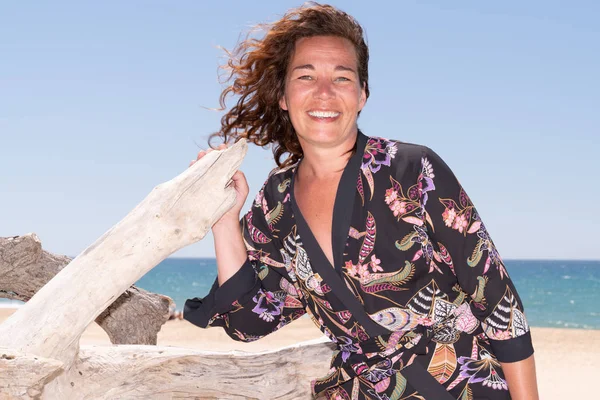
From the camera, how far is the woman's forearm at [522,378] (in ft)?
6.98

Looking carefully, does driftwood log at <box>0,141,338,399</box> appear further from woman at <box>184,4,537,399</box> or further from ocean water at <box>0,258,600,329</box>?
ocean water at <box>0,258,600,329</box>

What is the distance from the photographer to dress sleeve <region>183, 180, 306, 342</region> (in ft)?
8.39

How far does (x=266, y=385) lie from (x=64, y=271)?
0.94m

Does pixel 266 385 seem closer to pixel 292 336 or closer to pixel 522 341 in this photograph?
pixel 522 341

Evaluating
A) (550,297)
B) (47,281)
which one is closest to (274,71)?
(47,281)

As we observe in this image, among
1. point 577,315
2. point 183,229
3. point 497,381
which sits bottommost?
point 577,315

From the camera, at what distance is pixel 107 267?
6.71 feet

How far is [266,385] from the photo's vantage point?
8.34 feet

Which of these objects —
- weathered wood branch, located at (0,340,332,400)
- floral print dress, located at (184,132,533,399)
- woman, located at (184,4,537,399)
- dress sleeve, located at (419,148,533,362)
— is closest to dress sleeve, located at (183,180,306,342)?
woman, located at (184,4,537,399)

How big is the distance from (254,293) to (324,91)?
88 cm

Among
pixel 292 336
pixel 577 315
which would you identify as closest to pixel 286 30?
pixel 292 336

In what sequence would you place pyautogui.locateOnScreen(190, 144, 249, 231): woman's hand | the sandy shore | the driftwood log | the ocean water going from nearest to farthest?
the driftwood log
pyautogui.locateOnScreen(190, 144, 249, 231): woman's hand
the sandy shore
the ocean water

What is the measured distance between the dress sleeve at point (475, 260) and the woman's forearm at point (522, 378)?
0.03m

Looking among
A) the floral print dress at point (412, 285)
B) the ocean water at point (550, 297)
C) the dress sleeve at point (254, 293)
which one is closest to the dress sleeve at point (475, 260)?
the floral print dress at point (412, 285)
